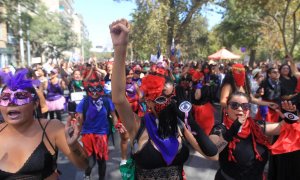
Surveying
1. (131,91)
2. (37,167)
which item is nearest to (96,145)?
(131,91)

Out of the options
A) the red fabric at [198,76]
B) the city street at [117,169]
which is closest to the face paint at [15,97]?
the city street at [117,169]

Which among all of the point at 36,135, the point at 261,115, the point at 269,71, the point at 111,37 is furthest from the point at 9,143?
the point at 269,71

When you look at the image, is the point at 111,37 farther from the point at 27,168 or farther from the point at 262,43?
the point at 262,43

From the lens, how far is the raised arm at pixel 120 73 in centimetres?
229

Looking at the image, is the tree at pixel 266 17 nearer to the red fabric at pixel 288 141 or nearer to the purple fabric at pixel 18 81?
the red fabric at pixel 288 141

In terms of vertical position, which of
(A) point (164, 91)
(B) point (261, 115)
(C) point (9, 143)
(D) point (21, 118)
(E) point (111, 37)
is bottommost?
(B) point (261, 115)

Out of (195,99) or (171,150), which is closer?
(171,150)

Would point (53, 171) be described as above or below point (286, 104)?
below

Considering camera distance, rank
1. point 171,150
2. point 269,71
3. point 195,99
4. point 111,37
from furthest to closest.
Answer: point 269,71, point 195,99, point 171,150, point 111,37

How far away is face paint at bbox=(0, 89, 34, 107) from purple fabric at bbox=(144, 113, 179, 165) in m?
0.89

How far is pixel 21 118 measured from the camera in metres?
2.53

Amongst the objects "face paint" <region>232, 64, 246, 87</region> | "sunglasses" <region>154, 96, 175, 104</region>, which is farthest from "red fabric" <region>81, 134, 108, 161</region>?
"sunglasses" <region>154, 96, 175, 104</region>

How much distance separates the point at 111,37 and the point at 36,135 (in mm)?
914

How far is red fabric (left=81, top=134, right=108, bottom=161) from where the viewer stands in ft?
17.6
